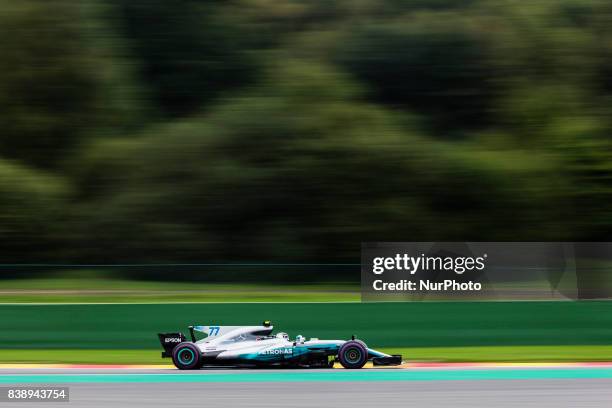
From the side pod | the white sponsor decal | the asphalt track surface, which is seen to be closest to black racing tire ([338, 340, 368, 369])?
the asphalt track surface

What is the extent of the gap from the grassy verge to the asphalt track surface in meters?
1.01

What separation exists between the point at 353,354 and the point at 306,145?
14648mm

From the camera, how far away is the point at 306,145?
24.4 meters

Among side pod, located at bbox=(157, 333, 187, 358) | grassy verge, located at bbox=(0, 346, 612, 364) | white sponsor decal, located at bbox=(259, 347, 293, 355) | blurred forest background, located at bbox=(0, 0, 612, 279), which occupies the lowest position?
white sponsor decal, located at bbox=(259, 347, 293, 355)

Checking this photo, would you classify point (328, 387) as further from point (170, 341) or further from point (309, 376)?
point (170, 341)

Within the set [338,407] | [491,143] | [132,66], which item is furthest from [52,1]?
[338,407]

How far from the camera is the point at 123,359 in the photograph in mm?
12570

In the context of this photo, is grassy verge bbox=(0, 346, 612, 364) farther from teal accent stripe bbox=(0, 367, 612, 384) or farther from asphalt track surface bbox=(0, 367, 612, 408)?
teal accent stripe bbox=(0, 367, 612, 384)

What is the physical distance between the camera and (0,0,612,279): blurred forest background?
80.2 feet

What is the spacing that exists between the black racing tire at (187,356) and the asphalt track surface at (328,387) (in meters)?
0.20

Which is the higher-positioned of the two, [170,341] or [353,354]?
[170,341]

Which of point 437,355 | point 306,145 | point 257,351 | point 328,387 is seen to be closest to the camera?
point 328,387

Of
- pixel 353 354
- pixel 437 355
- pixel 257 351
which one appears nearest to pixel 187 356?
pixel 257 351

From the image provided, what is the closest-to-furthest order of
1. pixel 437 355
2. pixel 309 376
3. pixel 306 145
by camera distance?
pixel 309 376, pixel 437 355, pixel 306 145
